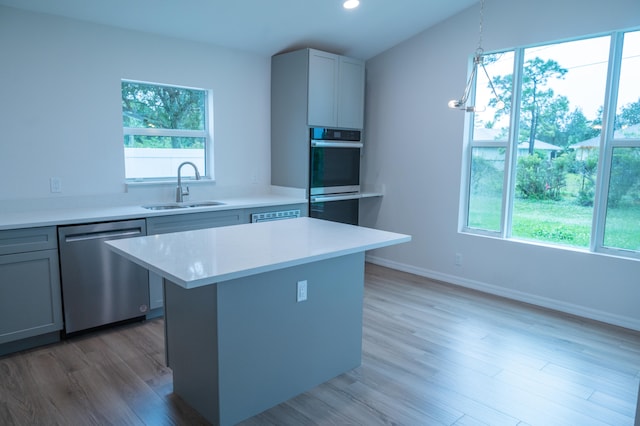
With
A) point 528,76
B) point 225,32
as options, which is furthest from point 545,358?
point 225,32

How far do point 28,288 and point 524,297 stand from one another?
12.9ft

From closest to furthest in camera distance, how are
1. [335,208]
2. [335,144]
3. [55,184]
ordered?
[55,184], [335,144], [335,208]

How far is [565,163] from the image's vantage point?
375cm

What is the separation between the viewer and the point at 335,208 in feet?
15.8

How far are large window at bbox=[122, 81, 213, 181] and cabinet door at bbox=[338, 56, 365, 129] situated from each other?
1370 millimetres

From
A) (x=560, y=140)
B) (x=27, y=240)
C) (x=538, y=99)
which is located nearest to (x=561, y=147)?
(x=560, y=140)

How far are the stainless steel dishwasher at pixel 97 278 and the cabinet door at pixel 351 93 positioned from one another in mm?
2395

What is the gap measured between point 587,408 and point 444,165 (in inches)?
103

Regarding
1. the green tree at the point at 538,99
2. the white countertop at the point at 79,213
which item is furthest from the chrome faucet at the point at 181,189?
the green tree at the point at 538,99

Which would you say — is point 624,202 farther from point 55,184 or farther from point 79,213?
point 55,184

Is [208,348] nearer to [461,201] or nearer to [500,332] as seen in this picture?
[500,332]

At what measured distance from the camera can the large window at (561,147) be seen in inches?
133

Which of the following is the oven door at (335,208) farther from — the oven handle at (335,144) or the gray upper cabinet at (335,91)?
the gray upper cabinet at (335,91)

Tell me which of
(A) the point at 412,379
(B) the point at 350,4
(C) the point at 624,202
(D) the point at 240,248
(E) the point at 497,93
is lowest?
(A) the point at 412,379
